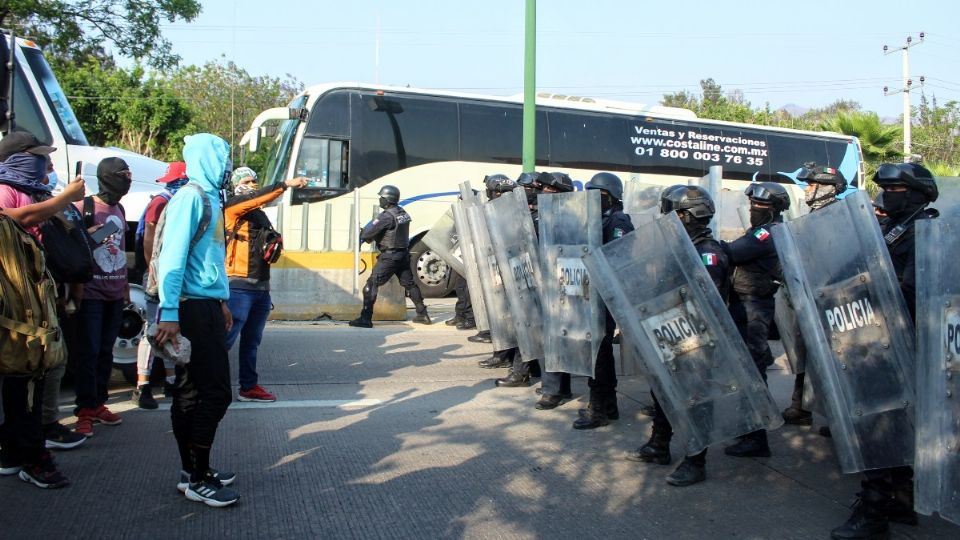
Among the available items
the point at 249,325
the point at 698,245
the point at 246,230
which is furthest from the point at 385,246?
the point at 698,245

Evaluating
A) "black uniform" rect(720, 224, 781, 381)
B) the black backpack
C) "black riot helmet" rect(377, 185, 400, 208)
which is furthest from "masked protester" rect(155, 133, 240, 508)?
"black riot helmet" rect(377, 185, 400, 208)

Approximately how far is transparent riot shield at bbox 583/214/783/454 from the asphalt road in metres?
0.50

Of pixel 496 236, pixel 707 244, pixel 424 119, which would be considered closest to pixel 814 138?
pixel 424 119

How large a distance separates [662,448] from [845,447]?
132 cm

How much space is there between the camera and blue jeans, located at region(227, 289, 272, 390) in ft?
20.2

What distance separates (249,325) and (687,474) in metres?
3.41

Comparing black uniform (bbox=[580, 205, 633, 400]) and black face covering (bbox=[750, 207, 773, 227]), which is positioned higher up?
black face covering (bbox=[750, 207, 773, 227])

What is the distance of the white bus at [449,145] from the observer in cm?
1421

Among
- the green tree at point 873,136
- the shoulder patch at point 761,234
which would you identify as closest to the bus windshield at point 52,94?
the shoulder patch at point 761,234

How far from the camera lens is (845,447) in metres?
3.82

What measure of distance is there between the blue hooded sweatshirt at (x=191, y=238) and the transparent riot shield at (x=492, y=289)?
3.03m

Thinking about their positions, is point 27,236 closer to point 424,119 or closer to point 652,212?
point 652,212

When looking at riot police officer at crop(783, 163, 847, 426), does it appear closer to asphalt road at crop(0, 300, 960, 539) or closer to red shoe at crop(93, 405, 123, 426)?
asphalt road at crop(0, 300, 960, 539)

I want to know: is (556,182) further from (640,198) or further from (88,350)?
(88,350)
